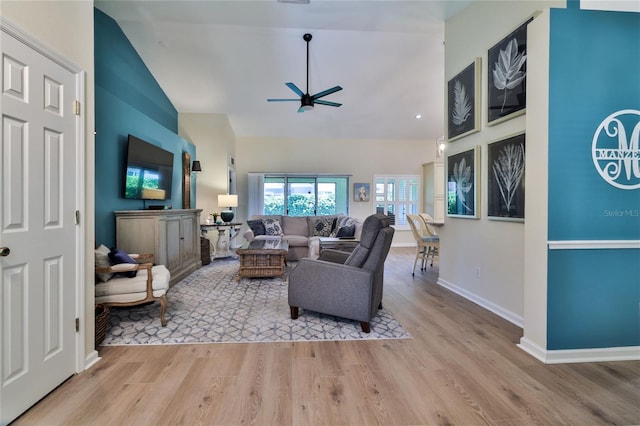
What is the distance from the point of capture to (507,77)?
8.87 feet

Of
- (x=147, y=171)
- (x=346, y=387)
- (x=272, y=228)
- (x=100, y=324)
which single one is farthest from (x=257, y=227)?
(x=346, y=387)

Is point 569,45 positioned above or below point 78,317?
above

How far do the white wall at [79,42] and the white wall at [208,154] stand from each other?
4.25 metres

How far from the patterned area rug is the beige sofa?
1.87 meters

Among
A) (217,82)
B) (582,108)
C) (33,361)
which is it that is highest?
(217,82)

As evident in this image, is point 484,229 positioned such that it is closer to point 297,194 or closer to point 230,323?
point 230,323

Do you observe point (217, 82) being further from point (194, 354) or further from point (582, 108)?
point (582, 108)

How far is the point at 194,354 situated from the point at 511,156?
11.0 feet

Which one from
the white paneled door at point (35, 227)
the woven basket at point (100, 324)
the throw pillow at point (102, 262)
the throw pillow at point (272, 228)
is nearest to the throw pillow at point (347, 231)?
the throw pillow at point (272, 228)

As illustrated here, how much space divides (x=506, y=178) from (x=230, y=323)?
3121mm

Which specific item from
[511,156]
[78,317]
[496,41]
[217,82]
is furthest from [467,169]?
[217,82]

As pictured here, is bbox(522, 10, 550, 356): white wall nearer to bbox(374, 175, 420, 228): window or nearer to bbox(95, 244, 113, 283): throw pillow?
bbox(95, 244, 113, 283): throw pillow

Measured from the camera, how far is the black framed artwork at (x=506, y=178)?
8.40 ft

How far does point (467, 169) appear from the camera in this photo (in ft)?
11.0
